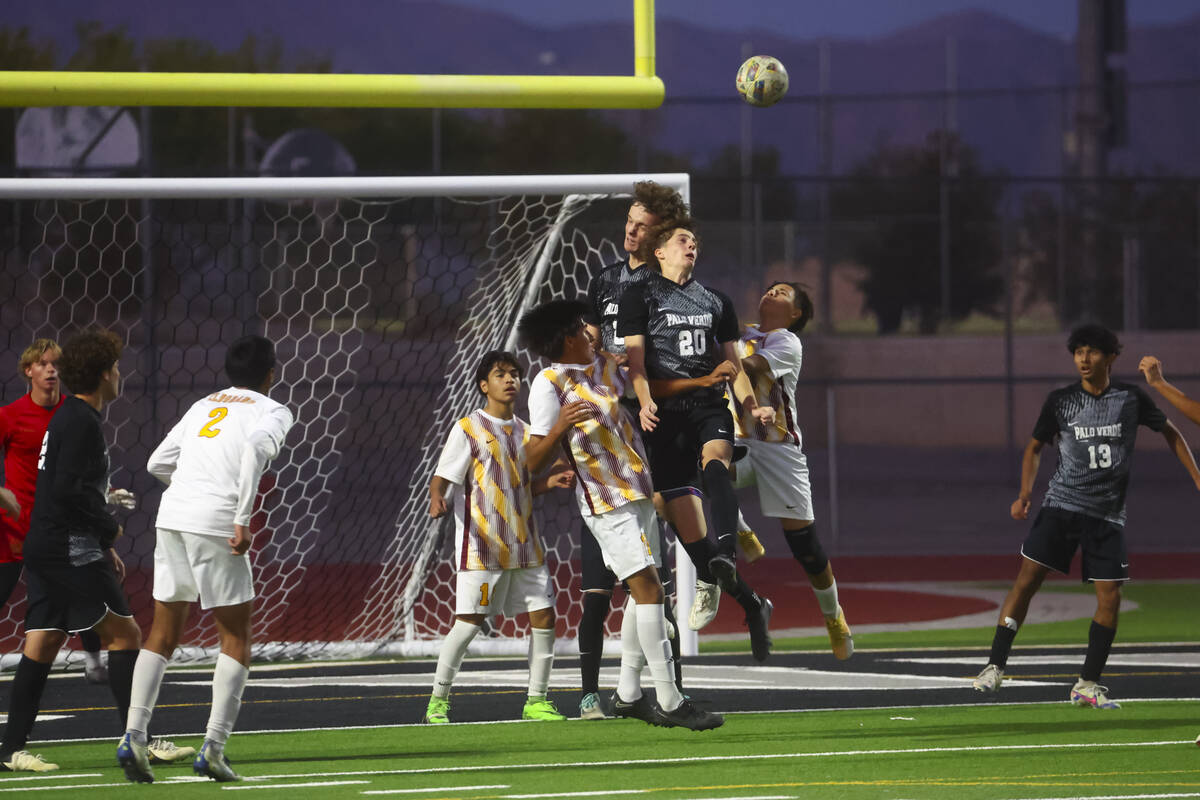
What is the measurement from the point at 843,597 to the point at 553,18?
35909 mm

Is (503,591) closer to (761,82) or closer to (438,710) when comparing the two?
(438,710)

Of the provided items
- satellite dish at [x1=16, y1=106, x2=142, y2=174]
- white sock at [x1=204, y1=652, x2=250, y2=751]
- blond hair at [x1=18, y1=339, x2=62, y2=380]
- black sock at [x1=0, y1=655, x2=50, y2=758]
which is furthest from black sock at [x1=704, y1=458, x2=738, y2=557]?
satellite dish at [x1=16, y1=106, x2=142, y2=174]

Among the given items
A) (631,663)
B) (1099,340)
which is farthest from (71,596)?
(1099,340)

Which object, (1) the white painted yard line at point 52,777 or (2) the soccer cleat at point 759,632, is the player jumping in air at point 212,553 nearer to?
(1) the white painted yard line at point 52,777

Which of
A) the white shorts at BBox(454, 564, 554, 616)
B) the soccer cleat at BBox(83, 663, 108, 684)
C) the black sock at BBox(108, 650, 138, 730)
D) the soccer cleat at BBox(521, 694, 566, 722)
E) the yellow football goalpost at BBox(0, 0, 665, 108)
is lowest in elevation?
Answer: the soccer cleat at BBox(83, 663, 108, 684)

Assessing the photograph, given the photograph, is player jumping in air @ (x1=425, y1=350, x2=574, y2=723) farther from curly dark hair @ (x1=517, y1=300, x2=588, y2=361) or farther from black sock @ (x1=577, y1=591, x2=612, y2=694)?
curly dark hair @ (x1=517, y1=300, x2=588, y2=361)

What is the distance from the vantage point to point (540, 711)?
Result: 7.98m

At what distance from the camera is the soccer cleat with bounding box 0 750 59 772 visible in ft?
21.9

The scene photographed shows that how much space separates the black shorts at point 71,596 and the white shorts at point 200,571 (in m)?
0.60

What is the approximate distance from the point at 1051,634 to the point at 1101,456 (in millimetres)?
3748

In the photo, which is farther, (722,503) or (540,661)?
(540,661)

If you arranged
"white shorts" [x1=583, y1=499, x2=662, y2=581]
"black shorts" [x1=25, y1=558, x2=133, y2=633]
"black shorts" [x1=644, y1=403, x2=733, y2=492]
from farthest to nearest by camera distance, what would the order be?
"black shorts" [x1=644, y1=403, x2=733, y2=492], "white shorts" [x1=583, y1=499, x2=662, y2=581], "black shorts" [x1=25, y1=558, x2=133, y2=633]

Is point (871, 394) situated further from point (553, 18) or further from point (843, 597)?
point (553, 18)

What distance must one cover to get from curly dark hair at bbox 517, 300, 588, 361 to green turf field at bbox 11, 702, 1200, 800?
5.77 feet
